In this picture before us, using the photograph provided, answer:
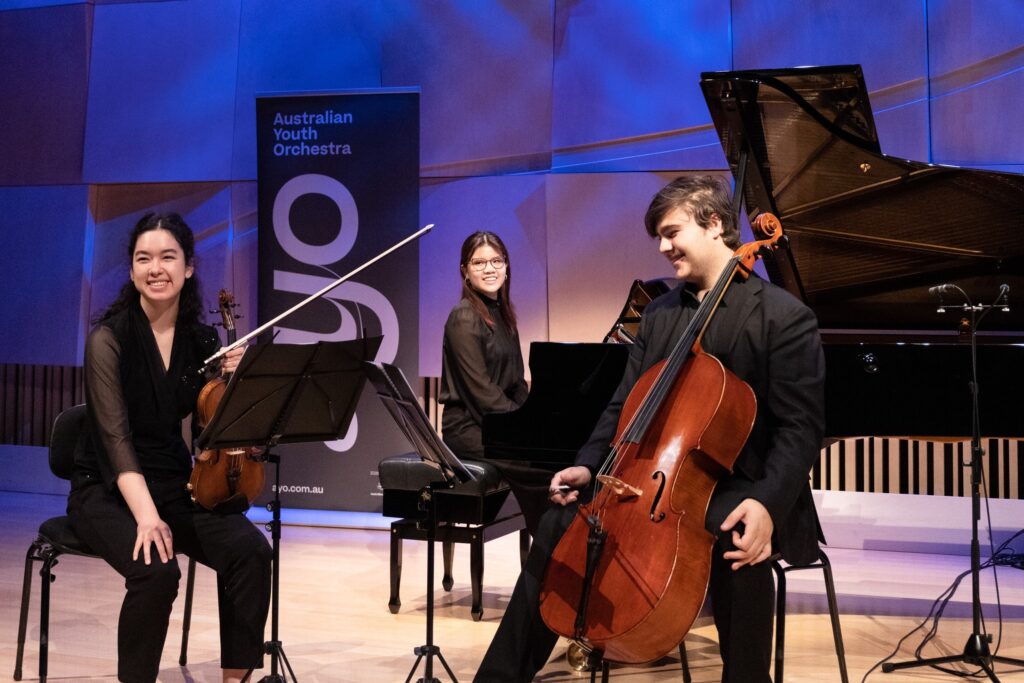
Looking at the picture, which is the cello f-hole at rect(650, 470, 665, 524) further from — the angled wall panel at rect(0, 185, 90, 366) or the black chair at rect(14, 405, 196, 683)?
the angled wall panel at rect(0, 185, 90, 366)

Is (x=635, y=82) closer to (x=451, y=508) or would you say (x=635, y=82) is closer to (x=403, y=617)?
(x=451, y=508)

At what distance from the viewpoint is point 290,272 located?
19.8 feet

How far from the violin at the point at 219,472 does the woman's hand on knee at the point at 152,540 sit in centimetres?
17

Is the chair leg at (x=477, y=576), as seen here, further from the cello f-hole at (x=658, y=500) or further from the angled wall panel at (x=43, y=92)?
the angled wall panel at (x=43, y=92)

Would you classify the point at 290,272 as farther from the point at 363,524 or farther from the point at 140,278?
the point at 140,278

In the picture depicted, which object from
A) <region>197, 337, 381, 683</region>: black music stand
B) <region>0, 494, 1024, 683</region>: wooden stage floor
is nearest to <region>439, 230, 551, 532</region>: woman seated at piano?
<region>0, 494, 1024, 683</region>: wooden stage floor

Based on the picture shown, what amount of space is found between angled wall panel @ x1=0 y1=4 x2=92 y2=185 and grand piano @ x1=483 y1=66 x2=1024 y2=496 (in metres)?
4.46

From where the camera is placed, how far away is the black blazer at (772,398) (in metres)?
2.40

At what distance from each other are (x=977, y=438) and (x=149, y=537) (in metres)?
2.52

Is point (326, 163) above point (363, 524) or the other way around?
above

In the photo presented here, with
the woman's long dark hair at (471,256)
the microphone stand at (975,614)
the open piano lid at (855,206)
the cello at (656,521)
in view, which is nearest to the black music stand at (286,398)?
the cello at (656,521)

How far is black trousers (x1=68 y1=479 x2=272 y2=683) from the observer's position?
2.79 meters

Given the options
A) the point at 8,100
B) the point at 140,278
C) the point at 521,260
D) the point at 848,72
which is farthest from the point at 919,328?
the point at 8,100

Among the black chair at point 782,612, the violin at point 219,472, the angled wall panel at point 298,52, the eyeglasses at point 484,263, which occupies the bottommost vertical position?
the black chair at point 782,612
